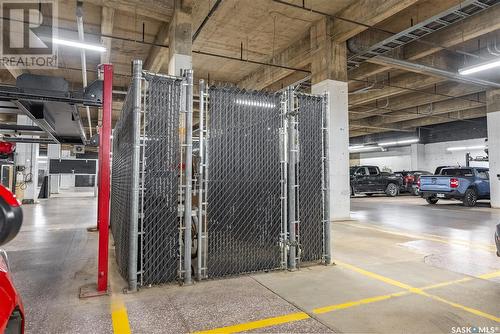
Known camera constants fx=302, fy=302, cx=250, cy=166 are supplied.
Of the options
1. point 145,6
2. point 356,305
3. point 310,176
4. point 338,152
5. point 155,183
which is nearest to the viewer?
point 356,305

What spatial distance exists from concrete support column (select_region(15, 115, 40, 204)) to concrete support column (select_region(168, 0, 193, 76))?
10.5 m

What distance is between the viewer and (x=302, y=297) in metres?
3.10

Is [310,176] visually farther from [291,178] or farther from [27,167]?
[27,167]

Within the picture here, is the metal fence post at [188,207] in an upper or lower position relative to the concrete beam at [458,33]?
lower

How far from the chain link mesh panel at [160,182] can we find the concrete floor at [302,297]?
0.96 feet

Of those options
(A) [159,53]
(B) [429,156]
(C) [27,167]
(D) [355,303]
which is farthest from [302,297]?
(B) [429,156]

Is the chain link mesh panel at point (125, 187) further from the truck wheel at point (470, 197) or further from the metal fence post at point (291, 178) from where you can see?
the truck wheel at point (470, 197)

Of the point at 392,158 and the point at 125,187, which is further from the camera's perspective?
the point at 392,158

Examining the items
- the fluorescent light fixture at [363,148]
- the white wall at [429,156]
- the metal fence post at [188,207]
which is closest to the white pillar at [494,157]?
the white wall at [429,156]

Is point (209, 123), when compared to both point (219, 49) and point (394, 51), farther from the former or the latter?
point (394, 51)

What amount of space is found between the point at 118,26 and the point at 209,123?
282 inches

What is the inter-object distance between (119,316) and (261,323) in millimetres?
1265

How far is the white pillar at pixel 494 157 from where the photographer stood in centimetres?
1194

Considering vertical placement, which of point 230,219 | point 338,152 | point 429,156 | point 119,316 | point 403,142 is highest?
point 403,142
